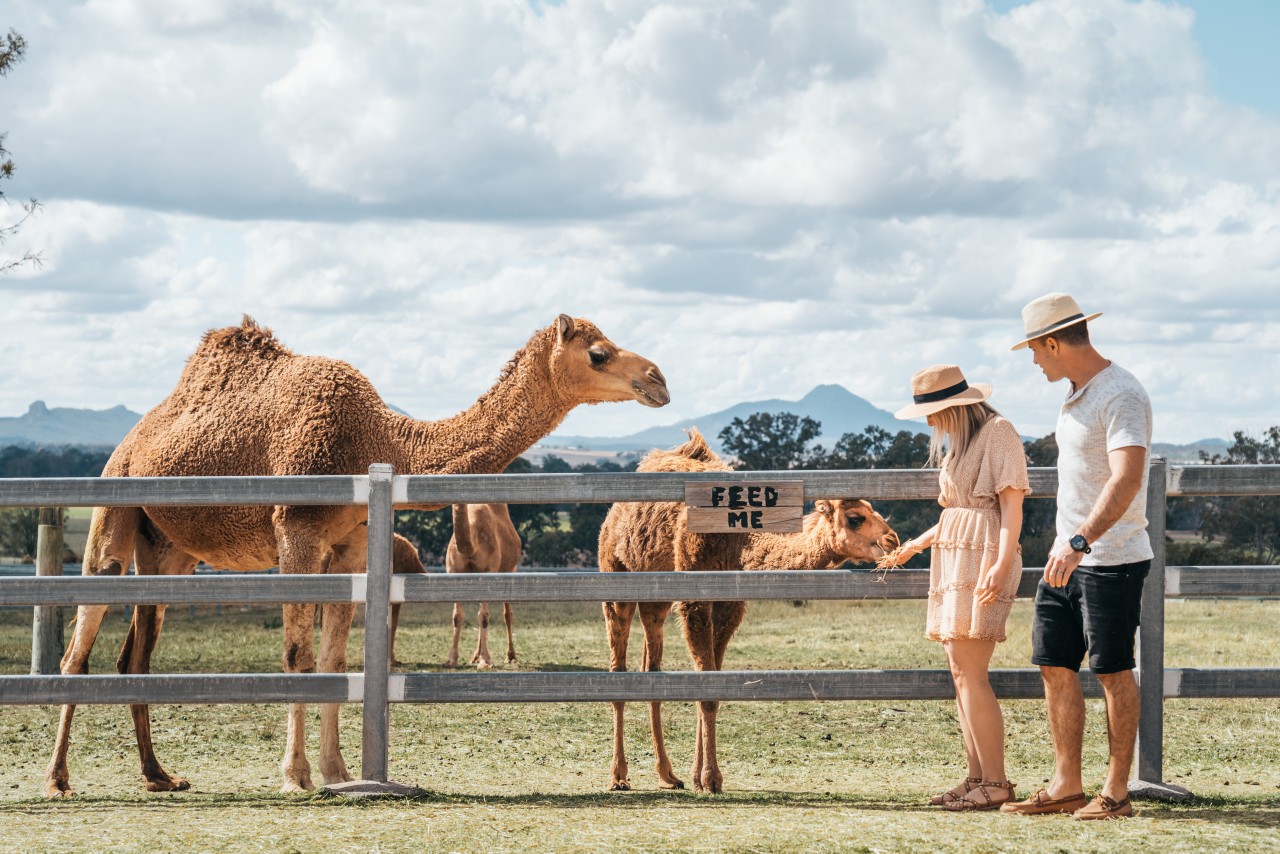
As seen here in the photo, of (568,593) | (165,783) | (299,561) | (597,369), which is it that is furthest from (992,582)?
(165,783)

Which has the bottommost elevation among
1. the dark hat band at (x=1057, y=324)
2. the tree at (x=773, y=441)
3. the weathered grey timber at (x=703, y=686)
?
the weathered grey timber at (x=703, y=686)

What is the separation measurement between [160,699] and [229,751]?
142 inches

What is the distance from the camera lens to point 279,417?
891 cm

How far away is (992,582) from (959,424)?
71cm

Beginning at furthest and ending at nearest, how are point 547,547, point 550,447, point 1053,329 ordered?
point 550,447, point 547,547, point 1053,329

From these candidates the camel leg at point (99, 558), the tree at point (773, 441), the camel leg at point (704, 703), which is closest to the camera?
the camel leg at point (704, 703)

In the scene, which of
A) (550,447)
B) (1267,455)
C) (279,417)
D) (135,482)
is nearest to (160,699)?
(135,482)

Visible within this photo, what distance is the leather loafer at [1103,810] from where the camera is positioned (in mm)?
6180

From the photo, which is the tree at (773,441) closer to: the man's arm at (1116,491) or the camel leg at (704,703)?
the camel leg at (704,703)

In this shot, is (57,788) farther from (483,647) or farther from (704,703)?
(483,647)

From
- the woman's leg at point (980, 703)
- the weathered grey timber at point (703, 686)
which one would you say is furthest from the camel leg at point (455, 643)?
the woman's leg at point (980, 703)

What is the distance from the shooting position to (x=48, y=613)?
32.7ft

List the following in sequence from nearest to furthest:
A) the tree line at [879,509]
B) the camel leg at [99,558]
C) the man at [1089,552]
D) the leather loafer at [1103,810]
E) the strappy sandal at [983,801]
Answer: the man at [1089,552], the leather loafer at [1103,810], the strappy sandal at [983,801], the camel leg at [99,558], the tree line at [879,509]

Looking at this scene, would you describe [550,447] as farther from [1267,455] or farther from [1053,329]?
[1053,329]
